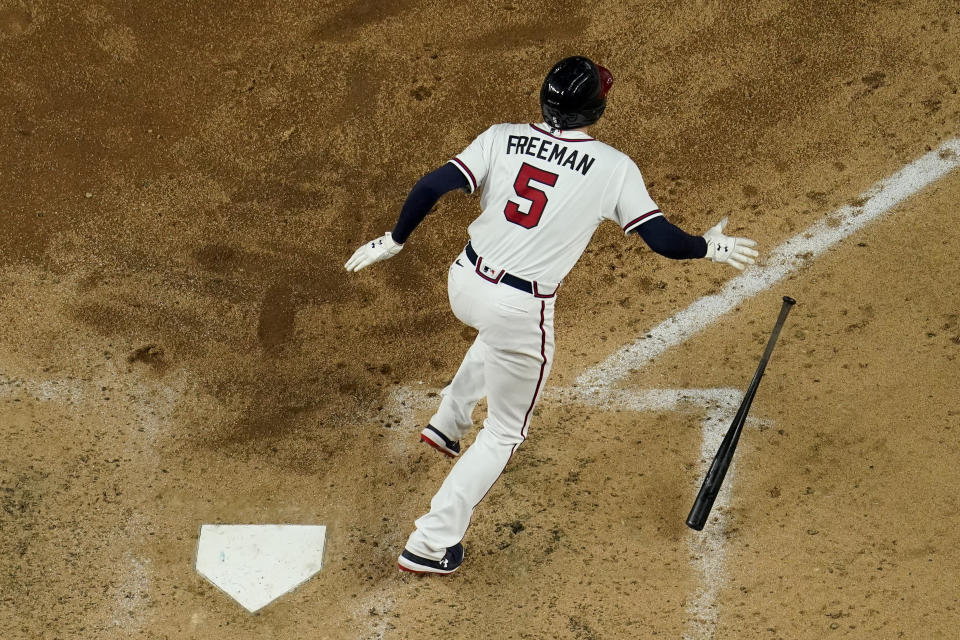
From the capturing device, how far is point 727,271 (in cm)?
430

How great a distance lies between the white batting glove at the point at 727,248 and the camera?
3.20 metres

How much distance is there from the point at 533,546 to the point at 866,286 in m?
2.08

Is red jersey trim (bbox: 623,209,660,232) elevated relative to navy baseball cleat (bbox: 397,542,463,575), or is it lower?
elevated

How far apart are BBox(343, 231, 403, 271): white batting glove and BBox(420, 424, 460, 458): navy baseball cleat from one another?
2.78ft

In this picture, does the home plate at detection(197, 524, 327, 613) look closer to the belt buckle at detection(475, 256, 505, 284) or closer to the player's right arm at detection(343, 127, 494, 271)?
the belt buckle at detection(475, 256, 505, 284)

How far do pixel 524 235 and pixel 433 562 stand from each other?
1.46 metres

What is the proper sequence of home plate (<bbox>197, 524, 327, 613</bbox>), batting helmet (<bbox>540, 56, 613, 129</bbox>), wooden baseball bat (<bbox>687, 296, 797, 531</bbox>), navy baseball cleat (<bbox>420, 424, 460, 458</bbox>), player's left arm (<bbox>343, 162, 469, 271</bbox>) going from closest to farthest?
batting helmet (<bbox>540, 56, 613, 129</bbox>)
player's left arm (<bbox>343, 162, 469, 271</bbox>)
wooden baseball bat (<bbox>687, 296, 797, 531</bbox>)
home plate (<bbox>197, 524, 327, 613</bbox>)
navy baseball cleat (<bbox>420, 424, 460, 458</bbox>)

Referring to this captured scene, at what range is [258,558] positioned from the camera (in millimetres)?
3652

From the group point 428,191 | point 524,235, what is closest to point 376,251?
point 428,191

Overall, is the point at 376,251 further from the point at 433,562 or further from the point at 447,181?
the point at 433,562

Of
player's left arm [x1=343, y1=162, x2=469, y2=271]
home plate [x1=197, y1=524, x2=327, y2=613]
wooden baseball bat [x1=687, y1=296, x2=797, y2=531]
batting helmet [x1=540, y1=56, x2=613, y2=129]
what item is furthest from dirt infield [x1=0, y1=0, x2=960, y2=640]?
batting helmet [x1=540, y1=56, x2=613, y2=129]

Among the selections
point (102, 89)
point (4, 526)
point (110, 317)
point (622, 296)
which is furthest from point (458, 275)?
point (102, 89)

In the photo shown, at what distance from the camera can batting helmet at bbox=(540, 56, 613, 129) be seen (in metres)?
2.98

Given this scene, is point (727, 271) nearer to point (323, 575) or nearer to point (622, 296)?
point (622, 296)
